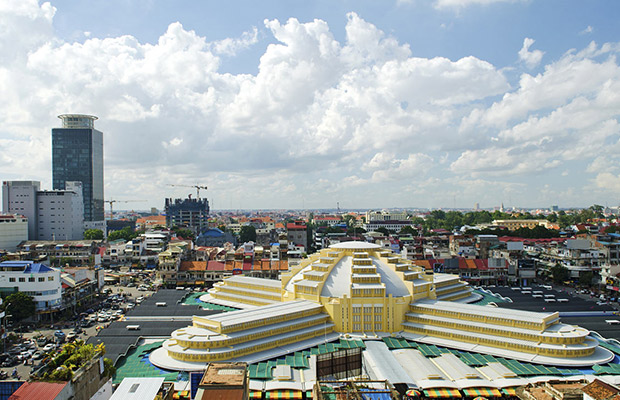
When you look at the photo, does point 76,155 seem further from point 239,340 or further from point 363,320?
point 363,320

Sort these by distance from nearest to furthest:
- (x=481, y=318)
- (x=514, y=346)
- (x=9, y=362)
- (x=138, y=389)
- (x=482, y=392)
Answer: (x=138, y=389) → (x=482, y=392) → (x=9, y=362) → (x=514, y=346) → (x=481, y=318)

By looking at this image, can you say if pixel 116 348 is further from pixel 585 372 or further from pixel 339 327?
pixel 585 372

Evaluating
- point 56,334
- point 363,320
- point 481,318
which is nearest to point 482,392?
point 481,318

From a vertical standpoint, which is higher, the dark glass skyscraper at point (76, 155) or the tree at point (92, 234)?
the dark glass skyscraper at point (76, 155)

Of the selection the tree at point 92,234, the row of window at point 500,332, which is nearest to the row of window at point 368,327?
the row of window at point 500,332

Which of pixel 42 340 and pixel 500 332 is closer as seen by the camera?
pixel 500 332

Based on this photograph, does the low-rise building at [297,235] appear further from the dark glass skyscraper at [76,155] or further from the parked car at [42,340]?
the dark glass skyscraper at [76,155]

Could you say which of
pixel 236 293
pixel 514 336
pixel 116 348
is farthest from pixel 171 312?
pixel 514 336
